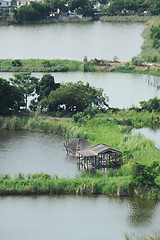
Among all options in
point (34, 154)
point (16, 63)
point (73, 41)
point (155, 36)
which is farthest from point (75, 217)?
point (73, 41)

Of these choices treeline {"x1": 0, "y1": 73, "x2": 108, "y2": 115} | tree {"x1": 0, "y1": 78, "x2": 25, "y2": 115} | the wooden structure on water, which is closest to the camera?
the wooden structure on water

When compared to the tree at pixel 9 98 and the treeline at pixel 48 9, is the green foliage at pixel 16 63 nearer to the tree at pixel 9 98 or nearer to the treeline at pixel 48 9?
the tree at pixel 9 98

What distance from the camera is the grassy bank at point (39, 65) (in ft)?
209

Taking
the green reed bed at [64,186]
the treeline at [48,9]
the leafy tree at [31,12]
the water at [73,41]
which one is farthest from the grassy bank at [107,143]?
the treeline at [48,9]

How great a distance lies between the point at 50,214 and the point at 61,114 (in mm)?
15575

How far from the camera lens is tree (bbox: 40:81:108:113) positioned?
45781 mm

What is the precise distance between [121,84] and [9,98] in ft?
51.2

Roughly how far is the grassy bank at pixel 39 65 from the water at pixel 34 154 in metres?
20.7

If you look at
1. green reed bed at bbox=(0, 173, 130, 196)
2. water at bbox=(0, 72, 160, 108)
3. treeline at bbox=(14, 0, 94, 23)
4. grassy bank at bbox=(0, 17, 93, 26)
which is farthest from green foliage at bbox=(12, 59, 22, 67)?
green reed bed at bbox=(0, 173, 130, 196)

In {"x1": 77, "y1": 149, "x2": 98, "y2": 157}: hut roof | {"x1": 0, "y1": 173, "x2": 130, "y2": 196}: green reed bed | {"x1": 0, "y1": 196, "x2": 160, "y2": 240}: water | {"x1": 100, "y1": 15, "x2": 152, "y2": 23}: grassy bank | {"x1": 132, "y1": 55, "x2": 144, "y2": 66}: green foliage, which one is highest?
{"x1": 100, "y1": 15, "x2": 152, "y2": 23}: grassy bank

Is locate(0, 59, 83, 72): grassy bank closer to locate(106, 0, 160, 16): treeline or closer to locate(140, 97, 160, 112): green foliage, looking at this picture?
locate(140, 97, 160, 112): green foliage

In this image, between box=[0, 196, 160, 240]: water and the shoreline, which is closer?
box=[0, 196, 160, 240]: water

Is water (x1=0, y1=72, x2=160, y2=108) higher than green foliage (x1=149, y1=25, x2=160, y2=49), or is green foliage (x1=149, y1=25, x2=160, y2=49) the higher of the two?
green foliage (x1=149, y1=25, x2=160, y2=49)

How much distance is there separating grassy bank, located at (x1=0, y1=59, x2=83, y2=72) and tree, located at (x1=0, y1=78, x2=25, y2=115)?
17.3m
